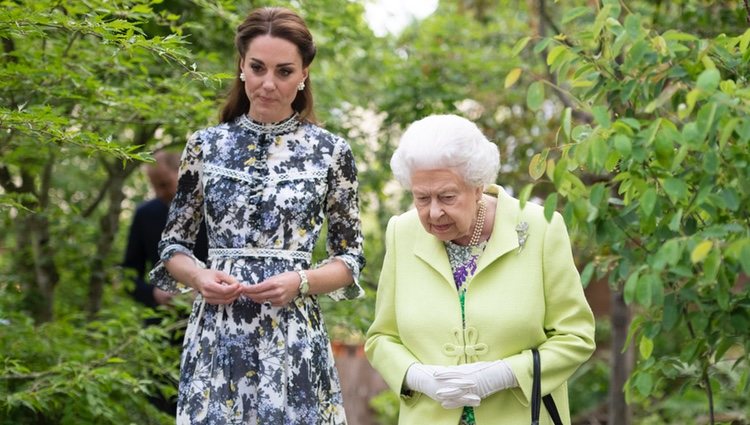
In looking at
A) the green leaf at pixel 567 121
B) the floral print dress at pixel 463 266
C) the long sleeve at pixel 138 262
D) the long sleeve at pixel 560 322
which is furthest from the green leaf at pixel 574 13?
the long sleeve at pixel 138 262

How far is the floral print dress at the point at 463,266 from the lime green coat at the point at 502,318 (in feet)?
0.11

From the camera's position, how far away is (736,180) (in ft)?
10.0

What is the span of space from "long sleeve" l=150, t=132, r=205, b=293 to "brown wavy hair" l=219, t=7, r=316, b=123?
7.5 inches

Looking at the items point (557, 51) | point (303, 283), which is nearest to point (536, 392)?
point (303, 283)

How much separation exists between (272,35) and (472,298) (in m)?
1.11

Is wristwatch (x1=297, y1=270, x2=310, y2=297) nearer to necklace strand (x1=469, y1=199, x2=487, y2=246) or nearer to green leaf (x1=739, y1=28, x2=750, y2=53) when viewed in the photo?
necklace strand (x1=469, y1=199, x2=487, y2=246)

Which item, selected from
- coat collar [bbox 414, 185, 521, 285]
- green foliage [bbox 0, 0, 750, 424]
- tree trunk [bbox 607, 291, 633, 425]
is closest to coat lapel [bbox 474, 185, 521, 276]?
coat collar [bbox 414, 185, 521, 285]

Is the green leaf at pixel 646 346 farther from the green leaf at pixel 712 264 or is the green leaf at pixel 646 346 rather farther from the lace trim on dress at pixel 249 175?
the lace trim on dress at pixel 249 175

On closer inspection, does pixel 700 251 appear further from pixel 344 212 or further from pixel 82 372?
pixel 82 372

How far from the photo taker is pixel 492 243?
373cm

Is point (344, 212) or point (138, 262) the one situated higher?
point (138, 262)

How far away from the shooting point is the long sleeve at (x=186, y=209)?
398 cm

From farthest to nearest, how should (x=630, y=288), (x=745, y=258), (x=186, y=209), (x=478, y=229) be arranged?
1. (x=186, y=209)
2. (x=478, y=229)
3. (x=630, y=288)
4. (x=745, y=258)

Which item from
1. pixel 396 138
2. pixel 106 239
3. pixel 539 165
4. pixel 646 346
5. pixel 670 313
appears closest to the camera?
pixel 670 313
